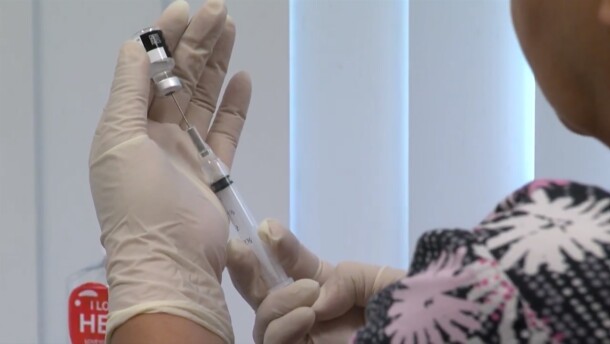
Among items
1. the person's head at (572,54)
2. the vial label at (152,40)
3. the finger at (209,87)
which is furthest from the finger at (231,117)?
the person's head at (572,54)

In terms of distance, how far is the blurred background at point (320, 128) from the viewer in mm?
1230

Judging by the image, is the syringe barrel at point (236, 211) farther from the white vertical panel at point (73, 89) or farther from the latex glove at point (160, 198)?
the white vertical panel at point (73, 89)

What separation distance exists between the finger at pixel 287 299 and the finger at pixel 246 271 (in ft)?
0.09

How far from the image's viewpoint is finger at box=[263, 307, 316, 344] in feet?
2.72

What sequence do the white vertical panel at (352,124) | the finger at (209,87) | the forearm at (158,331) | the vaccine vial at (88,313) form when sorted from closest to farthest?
1. the forearm at (158,331)
2. the finger at (209,87)
3. the vaccine vial at (88,313)
4. the white vertical panel at (352,124)

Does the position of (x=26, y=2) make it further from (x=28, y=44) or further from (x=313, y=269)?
(x=313, y=269)

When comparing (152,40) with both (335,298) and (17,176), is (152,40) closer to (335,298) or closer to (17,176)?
(335,298)

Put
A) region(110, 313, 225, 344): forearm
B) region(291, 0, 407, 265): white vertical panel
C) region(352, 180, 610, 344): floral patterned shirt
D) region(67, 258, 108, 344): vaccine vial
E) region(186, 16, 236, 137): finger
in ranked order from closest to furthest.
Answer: region(352, 180, 610, 344): floral patterned shirt
region(110, 313, 225, 344): forearm
region(186, 16, 236, 137): finger
region(67, 258, 108, 344): vaccine vial
region(291, 0, 407, 265): white vertical panel

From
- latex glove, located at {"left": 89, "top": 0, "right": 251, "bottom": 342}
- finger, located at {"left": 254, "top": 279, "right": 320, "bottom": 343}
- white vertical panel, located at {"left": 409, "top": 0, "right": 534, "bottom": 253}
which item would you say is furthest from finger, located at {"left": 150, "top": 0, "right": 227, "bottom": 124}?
white vertical panel, located at {"left": 409, "top": 0, "right": 534, "bottom": 253}

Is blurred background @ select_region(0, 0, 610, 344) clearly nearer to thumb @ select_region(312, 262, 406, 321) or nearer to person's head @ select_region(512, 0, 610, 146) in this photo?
thumb @ select_region(312, 262, 406, 321)

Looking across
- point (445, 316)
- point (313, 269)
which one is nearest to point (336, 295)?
point (313, 269)

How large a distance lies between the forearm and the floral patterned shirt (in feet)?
1.26

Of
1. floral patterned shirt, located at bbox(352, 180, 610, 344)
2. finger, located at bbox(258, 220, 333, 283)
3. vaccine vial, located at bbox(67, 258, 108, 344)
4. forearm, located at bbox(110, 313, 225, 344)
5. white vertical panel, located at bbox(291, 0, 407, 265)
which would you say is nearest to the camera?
floral patterned shirt, located at bbox(352, 180, 610, 344)

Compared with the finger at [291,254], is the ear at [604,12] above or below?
above
